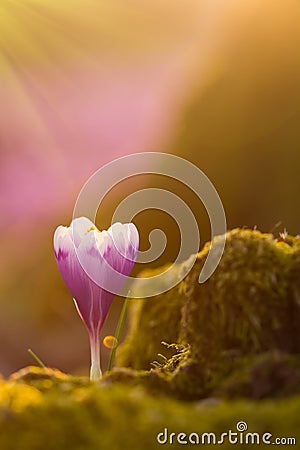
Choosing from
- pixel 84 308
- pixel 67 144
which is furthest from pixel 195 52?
pixel 84 308

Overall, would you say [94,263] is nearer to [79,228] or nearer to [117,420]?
[79,228]

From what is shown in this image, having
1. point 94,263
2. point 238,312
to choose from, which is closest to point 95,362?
point 94,263

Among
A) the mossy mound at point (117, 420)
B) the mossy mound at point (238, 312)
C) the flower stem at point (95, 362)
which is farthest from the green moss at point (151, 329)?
the mossy mound at point (117, 420)

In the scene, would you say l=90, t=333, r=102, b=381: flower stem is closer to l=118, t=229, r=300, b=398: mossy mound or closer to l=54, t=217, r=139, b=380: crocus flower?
l=54, t=217, r=139, b=380: crocus flower

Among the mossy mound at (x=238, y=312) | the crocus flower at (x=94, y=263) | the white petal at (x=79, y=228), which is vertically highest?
the white petal at (x=79, y=228)

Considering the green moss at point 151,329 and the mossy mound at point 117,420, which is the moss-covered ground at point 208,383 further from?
the green moss at point 151,329

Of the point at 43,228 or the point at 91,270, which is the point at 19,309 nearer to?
the point at 43,228
